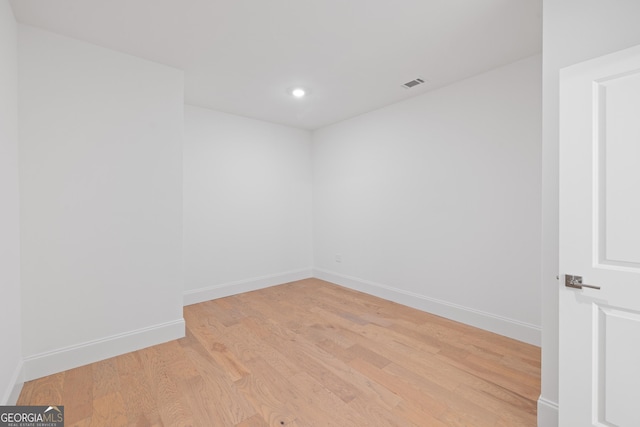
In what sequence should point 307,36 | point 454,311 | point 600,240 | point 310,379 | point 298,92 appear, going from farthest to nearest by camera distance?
point 298,92, point 454,311, point 307,36, point 310,379, point 600,240

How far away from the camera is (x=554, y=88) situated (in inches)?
63.4

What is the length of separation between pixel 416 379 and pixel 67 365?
282 cm

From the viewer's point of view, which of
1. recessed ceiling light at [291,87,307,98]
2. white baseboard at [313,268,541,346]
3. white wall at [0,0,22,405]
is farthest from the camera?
recessed ceiling light at [291,87,307,98]

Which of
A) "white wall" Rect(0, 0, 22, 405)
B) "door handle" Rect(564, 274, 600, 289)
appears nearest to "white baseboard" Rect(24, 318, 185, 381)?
"white wall" Rect(0, 0, 22, 405)

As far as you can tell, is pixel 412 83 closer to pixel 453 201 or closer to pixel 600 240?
pixel 453 201

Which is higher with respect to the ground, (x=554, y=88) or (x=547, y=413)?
(x=554, y=88)

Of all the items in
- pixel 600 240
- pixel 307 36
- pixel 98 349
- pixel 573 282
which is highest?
pixel 307 36

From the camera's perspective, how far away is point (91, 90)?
2357 mm

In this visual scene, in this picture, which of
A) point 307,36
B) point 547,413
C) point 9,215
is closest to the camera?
point 547,413

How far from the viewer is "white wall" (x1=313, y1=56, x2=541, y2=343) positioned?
104 inches

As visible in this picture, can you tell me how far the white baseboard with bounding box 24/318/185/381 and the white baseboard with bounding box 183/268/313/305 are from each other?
0.99 metres

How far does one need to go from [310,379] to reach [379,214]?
2486 millimetres

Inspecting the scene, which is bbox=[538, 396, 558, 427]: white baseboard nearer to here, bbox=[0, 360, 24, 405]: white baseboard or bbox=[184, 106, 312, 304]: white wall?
bbox=[0, 360, 24, 405]: white baseboard
